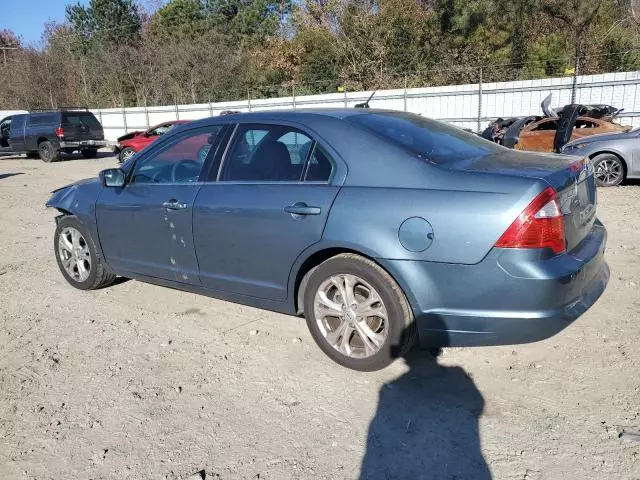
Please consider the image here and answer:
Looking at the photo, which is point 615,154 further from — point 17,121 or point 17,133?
point 17,121

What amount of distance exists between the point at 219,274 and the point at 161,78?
37.0 m

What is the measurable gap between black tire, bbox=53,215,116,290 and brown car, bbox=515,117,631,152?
995 centimetres

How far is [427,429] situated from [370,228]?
1.11 m

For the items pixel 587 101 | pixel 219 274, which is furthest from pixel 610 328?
pixel 587 101

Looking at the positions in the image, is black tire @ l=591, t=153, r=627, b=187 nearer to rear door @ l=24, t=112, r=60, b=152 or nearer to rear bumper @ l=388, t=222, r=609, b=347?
rear bumper @ l=388, t=222, r=609, b=347

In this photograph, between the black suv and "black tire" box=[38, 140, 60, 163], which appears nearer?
the black suv

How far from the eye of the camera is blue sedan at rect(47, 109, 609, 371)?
282 cm

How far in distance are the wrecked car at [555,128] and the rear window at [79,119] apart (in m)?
14.1

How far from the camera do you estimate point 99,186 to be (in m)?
4.76

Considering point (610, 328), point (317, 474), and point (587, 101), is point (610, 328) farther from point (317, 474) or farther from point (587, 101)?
point (587, 101)

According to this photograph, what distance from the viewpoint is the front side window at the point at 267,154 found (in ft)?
11.7

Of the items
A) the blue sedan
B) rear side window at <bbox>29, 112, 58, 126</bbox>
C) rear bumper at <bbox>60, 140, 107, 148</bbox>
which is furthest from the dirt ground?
rear side window at <bbox>29, 112, 58, 126</bbox>

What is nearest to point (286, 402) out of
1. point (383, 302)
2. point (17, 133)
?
point (383, 302)

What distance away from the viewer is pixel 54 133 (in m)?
19.5
